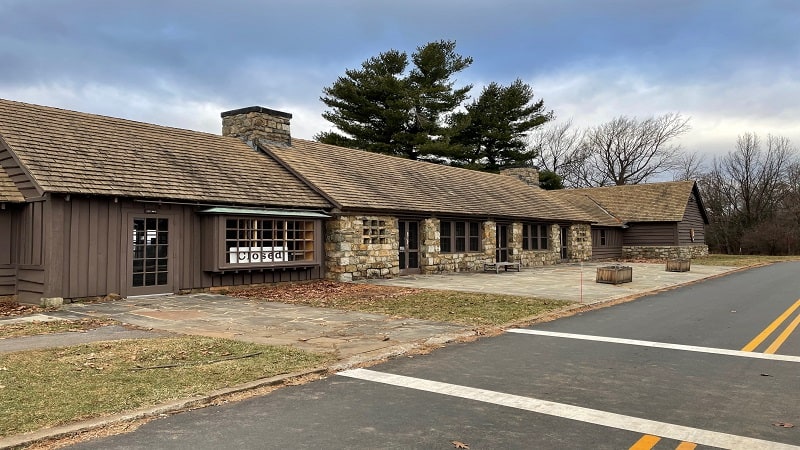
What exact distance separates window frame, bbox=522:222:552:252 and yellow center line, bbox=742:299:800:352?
1614 centimetres

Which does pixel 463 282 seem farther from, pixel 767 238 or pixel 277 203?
pixel 767 238

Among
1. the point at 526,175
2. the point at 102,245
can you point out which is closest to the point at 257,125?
the point at 102,245

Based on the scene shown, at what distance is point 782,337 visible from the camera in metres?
9.05

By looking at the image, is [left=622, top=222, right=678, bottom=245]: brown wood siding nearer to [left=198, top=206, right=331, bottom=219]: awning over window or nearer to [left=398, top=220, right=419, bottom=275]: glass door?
[left=398, top=220, right=419, bottom=275]: glass door

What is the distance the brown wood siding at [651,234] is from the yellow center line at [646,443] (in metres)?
38.2

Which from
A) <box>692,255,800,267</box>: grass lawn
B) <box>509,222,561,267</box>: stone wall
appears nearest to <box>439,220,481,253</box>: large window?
<box>509,222,561,267</box>: stone wall

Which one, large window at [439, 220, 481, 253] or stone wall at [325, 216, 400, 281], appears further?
large window at [439, 220, 481, 253]

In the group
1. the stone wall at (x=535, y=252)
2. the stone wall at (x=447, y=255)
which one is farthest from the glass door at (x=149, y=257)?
the stone wall at (x=535, y=252)

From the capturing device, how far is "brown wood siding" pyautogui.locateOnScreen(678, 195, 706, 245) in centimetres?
3950

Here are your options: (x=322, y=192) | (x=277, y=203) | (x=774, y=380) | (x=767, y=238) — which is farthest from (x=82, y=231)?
(x=767, y=238)

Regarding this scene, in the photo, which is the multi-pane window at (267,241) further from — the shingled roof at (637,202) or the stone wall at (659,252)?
the stone wall at (659,252)

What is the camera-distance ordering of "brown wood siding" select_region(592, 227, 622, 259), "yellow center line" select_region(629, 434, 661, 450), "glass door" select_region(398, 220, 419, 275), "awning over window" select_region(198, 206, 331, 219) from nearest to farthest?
"yellow center line" select_region(629, 434, 661, 450), "awning over window" select_region(198, 206, 331, 219), "glass door" select_region(398, 220, 419, 275), "brown wood siding" select_region(592, 227, 622, 259)

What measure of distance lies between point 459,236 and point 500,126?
2774 cm

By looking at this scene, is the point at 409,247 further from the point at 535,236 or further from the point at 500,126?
the point at 500,126
